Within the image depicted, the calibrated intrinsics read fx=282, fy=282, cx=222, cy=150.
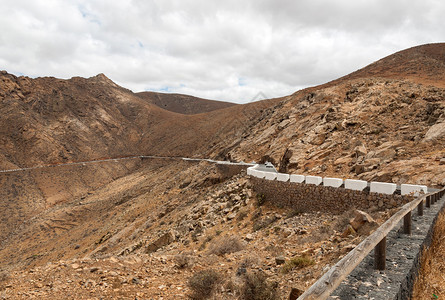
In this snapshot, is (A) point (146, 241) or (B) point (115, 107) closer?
(A) point (146, 241)

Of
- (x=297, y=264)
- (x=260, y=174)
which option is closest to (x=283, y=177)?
(x=260, y=174)

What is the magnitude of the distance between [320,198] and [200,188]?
48.5 feet


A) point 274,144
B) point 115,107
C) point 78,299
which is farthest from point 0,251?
point 115,107

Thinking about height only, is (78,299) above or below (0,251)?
above

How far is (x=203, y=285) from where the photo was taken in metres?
6.50

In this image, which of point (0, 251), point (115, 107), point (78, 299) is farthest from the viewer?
point (115, 107)

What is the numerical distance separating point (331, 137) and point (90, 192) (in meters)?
48.8

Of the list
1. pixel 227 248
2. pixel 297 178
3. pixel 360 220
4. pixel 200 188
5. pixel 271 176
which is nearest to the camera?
pixel 360 220

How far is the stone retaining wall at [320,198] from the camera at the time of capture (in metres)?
10.9

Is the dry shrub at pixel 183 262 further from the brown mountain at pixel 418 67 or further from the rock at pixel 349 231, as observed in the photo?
the brown mountain at pixel 418 67

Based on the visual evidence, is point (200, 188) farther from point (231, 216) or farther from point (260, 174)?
point (231, 216)

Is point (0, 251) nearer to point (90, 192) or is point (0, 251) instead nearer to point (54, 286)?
point (90, 192)

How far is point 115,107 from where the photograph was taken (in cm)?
10456

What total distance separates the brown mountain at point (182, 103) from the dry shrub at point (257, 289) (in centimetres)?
16011
